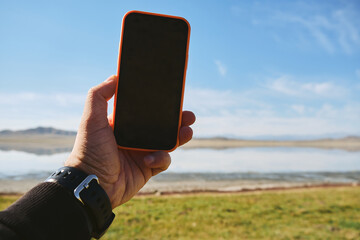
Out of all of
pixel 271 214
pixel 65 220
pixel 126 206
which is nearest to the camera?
pixel 65 220

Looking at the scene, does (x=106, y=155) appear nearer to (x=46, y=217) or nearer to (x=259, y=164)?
(x=46, y=217)

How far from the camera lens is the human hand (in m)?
2.45

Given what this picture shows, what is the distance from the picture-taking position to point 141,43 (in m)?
2.79

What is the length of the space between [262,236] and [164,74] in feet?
19.2

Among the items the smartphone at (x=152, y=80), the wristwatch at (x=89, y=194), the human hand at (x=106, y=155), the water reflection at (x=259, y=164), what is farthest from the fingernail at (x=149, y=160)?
the water reflection at (x=259, y=164)

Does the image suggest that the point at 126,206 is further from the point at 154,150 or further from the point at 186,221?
the point at 154,150

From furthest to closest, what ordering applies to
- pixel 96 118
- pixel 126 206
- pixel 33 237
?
pixel 126 206
pixel 96 118
pixel 33 237

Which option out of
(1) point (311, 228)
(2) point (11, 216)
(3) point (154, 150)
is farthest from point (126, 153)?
(1) point (311, 228)

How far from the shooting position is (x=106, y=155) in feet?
8.36

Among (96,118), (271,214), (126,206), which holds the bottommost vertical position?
(126,206)

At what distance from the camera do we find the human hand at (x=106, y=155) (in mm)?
2453

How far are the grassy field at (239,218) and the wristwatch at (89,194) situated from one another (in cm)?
522

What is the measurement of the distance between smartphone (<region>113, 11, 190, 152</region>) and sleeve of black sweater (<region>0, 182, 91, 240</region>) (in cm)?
90

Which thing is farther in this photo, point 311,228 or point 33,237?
point 311,228
